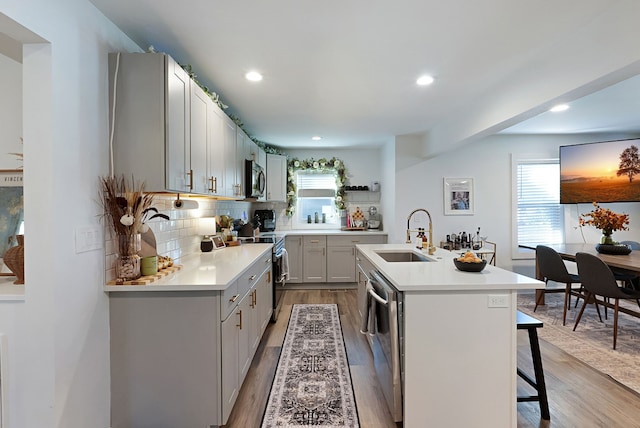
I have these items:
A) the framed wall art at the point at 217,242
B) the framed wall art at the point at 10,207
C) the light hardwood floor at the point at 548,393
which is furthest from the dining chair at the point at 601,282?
the framed wall art at the point at 10,207

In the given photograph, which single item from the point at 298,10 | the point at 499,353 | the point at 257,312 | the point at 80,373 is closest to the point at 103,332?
the point at 80,373

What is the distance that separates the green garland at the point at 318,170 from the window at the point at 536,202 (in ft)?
9.26

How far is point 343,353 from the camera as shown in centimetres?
283

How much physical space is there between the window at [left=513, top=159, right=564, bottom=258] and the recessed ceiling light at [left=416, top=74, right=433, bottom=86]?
10.1 feet

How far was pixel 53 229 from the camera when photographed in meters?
1.42

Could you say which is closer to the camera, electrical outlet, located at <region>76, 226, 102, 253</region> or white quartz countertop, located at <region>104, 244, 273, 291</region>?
electrical outlet, located at <region>76, 226, 102, 253</region>

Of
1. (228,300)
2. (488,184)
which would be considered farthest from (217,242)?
(488,184)

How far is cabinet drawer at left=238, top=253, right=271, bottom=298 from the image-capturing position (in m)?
2.22

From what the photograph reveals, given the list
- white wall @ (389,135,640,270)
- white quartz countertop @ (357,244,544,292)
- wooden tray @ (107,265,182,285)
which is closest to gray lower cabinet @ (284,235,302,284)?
white wall @ (389,135,640,270)

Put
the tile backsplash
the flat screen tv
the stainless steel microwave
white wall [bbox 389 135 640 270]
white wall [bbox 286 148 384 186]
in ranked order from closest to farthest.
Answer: the tile backsplash
the stainless steel microwave
the flat screen tv
white wall [bbox 389 135 640 270]
white wall [bbox 286 148 384 186]

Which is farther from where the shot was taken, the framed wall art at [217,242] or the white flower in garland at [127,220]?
the framed wall art at [217,242]

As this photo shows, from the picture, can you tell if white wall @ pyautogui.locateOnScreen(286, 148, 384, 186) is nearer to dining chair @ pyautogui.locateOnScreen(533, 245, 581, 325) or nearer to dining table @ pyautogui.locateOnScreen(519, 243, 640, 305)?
dining chair @ pyautogui.locateOnScreen(533, 245, 581, 325)

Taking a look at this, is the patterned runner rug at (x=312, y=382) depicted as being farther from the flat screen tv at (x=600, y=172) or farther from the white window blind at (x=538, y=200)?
the flat screen tv at (x=600, y=172)

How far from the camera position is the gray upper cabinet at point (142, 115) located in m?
1.78
